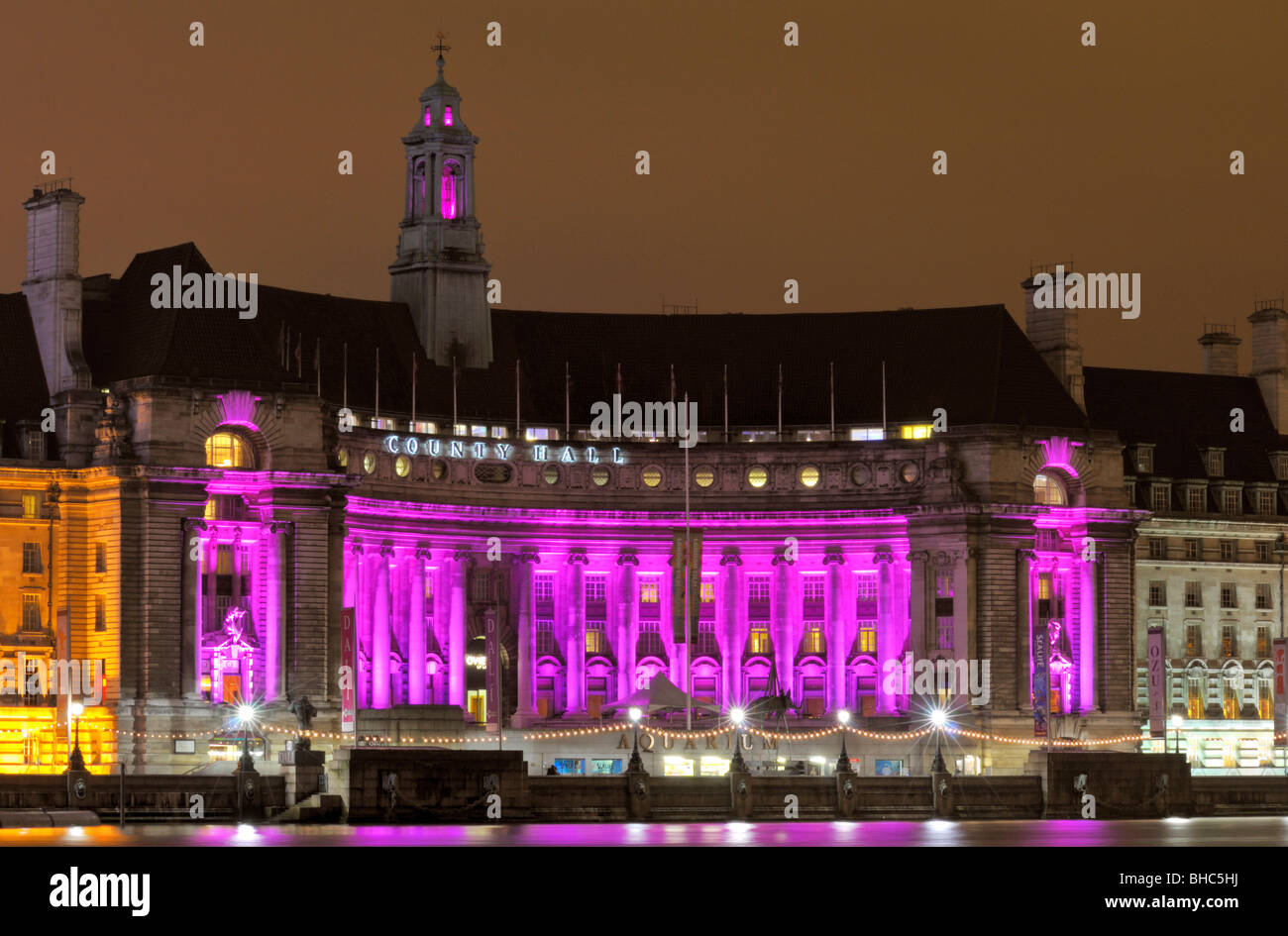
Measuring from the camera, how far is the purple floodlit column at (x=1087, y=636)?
180125 millimetres

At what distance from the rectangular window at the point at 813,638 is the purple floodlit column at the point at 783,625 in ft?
3.03

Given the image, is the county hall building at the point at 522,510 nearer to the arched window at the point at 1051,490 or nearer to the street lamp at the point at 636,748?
the arched window at the point at 1051,490

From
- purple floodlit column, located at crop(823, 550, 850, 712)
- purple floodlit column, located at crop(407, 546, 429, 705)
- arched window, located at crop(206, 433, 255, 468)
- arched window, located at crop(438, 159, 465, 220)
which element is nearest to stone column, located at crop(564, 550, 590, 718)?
purple floodlit column, located at crop(407, 546, 429, 705)

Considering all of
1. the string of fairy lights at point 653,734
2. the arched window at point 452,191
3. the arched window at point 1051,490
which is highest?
the arched window at point 452,191

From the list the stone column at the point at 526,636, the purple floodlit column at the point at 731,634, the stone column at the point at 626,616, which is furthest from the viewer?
the purple floodlit column at the point at 731,634

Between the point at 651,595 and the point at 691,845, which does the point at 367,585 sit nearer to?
the point at 651,595

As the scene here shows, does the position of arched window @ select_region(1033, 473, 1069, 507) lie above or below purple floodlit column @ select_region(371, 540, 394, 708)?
above

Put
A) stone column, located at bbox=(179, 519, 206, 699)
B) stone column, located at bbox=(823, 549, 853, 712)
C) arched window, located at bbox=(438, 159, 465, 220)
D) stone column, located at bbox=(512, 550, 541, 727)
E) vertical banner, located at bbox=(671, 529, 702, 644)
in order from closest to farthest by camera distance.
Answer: stone column, located at bbox=(179, 519, 206, 699) → stone column, located at bbox=(512, 550, 541, 727) → vertical banner, located at bbox=(671, 529, 702, 644) → stone column, located at bbox=(823, 549, 853, 712) → arched window, located at bbox=(438, 159, 465, 220)

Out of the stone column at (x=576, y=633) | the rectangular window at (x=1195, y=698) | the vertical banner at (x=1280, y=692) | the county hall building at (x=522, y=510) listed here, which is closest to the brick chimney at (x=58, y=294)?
the county hall building at (x=522, y=510)

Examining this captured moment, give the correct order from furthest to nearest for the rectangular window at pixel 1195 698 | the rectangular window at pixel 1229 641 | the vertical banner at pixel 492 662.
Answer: the rectangular window at pixel 1229 641 → the rectangular window at pixel 1195 698 → the vertical banner at pixel 492 662

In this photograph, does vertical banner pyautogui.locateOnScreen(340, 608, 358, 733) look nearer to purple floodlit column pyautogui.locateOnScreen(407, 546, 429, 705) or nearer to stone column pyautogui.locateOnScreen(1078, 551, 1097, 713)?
purple floodlit column pyautogui.locateOnScreen(407, 546, 429, 705)

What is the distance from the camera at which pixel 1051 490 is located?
595 feet

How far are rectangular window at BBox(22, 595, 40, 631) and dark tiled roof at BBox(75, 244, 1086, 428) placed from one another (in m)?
23.1

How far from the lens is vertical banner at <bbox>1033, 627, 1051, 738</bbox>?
17200 centimetres
